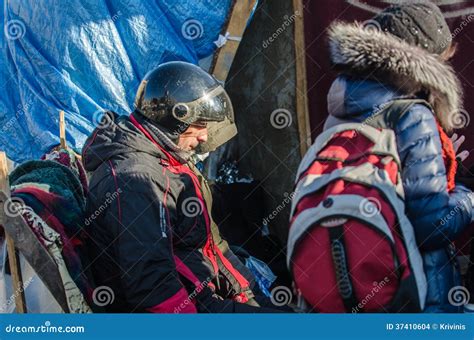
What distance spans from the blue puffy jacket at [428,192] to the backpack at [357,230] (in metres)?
0.04

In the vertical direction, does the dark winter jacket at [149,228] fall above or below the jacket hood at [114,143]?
below

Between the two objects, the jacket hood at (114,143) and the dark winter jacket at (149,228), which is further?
the jacket hood at (114,143)

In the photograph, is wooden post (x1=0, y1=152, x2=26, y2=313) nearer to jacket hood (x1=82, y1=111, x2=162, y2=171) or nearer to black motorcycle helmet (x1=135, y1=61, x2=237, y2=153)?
jacket hood (x1=82, y1=111, x2=162, y2=171)

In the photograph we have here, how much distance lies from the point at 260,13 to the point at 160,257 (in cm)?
249

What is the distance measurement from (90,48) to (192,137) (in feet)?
5.17

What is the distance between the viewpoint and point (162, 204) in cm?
322

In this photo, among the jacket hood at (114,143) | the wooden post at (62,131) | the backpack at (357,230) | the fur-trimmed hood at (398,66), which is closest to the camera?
the backpack at (357,230)

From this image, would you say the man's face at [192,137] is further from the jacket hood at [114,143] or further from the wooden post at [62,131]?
the wooden post at [62,131]

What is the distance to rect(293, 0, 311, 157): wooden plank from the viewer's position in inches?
191

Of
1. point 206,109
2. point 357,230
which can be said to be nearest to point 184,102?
point 206,109

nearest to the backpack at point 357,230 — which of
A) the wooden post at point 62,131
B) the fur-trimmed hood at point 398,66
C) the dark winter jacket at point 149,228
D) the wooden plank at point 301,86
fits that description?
the fur-trimmed hood at point 398,66

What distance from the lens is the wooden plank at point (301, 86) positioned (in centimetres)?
484

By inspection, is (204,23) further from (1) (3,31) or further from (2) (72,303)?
(2) (72,303)

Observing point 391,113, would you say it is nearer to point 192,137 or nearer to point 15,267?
point 192,137
